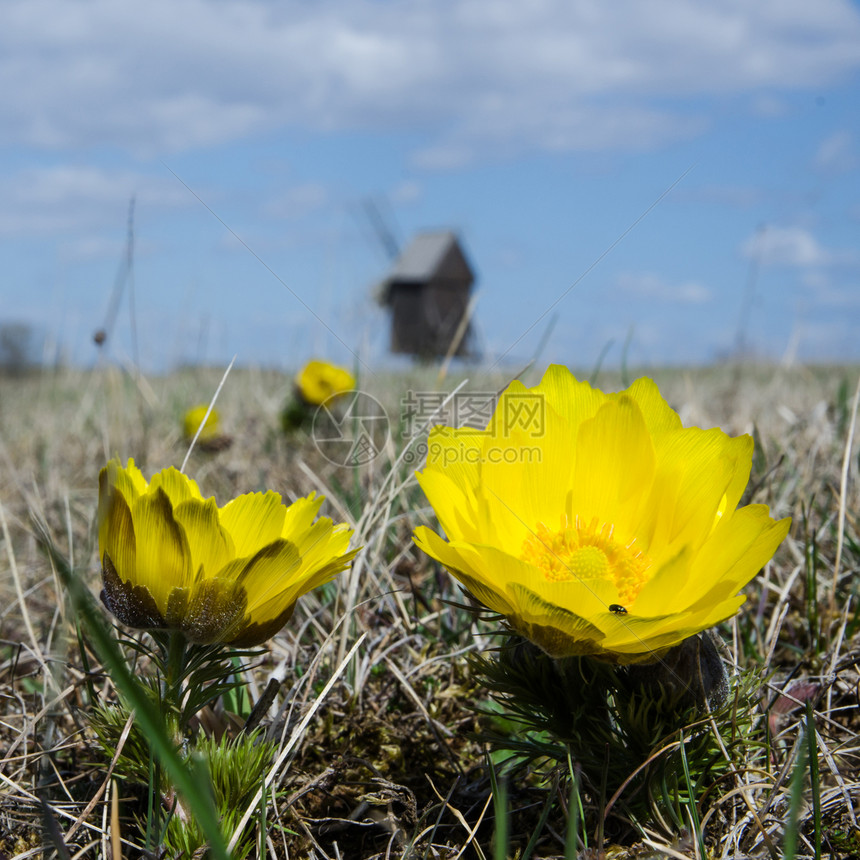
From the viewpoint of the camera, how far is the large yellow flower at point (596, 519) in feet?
3.28

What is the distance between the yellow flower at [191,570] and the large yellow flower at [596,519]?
20 cm

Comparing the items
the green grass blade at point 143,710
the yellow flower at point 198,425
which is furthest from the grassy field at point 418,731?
the yellow flower at point 198,425

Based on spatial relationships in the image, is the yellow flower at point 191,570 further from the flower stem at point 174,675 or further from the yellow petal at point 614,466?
the yellow petal at point 614,466

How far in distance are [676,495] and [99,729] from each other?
937 millimetres

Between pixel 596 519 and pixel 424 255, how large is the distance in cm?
1408

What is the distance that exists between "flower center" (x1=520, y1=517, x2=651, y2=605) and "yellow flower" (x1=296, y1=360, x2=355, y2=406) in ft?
8.61

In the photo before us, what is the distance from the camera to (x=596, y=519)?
4.28 ft

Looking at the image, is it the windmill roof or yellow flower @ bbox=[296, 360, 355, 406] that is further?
the windmill roof

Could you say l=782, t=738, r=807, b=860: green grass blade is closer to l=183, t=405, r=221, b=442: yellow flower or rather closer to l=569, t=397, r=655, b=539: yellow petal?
l=569, t=397, r=655, b=539: yellow petal

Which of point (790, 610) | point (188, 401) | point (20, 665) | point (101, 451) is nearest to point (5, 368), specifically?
point (188, 401)

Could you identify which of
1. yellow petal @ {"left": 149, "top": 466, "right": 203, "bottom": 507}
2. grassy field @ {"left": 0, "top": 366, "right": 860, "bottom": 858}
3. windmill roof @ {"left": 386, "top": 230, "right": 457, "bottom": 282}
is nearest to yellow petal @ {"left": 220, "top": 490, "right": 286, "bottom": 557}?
yellow petal @ {"left": 149, "top": 466, "right": 203, "bottom": 507}

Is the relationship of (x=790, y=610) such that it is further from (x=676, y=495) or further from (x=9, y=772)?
(x=9, y=772)

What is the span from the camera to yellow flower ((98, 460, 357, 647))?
1083 millimetres

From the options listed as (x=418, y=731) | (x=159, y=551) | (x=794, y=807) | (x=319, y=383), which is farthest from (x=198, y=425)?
(x=794, y=807)
